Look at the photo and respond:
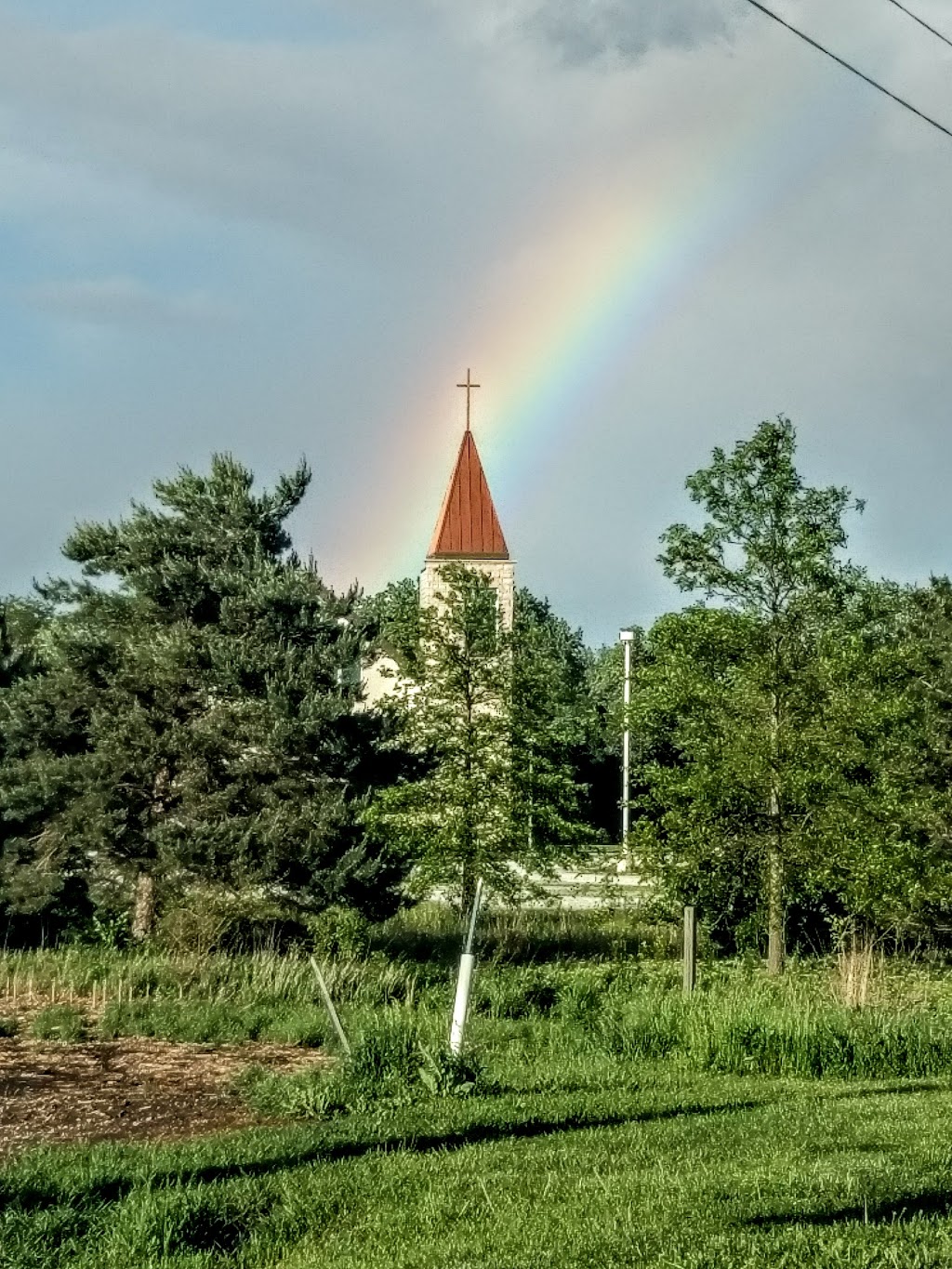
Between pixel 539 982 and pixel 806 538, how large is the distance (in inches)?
251

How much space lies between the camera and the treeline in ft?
60.3

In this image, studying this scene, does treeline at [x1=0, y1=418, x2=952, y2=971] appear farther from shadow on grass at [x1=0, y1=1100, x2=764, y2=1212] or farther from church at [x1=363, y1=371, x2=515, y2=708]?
church at [x1=363, y1=371, x2=515, y2=708]

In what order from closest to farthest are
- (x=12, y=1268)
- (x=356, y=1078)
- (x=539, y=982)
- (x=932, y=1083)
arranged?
1. (x=12, y=1268)
2. (x=356, y=1078)
3. (x=932, y=1083)
4. (x=539, y=982)

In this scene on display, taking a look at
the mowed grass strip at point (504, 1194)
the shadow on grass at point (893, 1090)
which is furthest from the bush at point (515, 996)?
the mowed grass strip at point (504, 1194)

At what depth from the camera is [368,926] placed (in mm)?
21000

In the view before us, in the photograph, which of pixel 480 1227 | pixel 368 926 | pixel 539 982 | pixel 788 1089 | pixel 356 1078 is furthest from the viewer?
pixel 368 926

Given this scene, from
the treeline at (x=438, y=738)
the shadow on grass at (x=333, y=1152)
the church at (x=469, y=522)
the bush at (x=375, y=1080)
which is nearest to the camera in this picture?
the shadow on grass at (x=333, y=1152)

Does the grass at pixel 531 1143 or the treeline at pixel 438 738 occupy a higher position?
the treeline at pixel 438 738

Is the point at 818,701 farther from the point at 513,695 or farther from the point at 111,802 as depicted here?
the point at 111,802

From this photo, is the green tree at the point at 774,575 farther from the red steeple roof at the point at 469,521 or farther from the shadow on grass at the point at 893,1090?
the red steeple roof at the point at 469,521

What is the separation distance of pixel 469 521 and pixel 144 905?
3379 centimetres

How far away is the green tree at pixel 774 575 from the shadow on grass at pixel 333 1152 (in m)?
8.95

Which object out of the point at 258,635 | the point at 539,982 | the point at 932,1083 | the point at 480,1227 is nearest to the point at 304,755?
the point at 258,635

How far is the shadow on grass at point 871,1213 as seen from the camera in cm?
596
